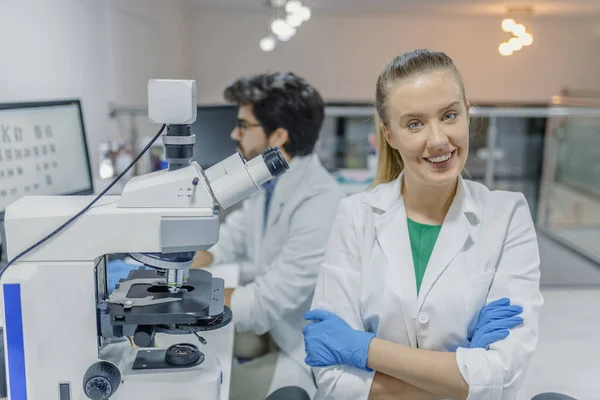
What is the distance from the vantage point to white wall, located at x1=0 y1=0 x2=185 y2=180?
1.92m

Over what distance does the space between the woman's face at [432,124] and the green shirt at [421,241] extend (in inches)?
5.0

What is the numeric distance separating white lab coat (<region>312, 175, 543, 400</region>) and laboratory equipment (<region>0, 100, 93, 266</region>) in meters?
0.80

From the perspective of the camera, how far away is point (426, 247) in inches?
48.0

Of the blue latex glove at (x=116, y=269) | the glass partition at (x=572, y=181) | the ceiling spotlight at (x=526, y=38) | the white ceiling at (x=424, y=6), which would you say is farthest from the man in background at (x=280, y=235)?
the white ceiling at (x=424, y=6)

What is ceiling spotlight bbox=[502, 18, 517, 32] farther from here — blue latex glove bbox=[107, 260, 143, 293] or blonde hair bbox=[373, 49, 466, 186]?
blue latex glove bbox=[107, 260, 143, 293]

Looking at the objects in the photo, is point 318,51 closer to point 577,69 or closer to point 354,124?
point 354,124

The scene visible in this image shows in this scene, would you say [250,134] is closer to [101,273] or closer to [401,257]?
[401,257]

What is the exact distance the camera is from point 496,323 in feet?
3.58

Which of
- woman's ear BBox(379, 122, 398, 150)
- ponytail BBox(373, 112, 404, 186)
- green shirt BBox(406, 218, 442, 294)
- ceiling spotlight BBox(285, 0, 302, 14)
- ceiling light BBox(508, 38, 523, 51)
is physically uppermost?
ceiling spotlight BBox(285, 0, 302, 14)

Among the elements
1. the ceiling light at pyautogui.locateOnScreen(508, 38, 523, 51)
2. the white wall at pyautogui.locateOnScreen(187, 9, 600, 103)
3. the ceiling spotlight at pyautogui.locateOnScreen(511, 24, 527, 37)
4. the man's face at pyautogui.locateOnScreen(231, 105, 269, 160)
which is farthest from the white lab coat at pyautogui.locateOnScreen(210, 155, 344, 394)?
the white wall at pyautogui.locateOnScreen(187, 9, 600, 103)

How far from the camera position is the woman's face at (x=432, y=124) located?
1099mm

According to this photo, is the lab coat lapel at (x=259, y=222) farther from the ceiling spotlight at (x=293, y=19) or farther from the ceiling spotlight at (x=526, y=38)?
the ceiling spotlight at (x=293, y=19)

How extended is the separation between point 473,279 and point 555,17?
625 cm

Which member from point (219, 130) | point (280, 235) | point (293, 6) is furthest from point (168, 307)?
point (293, 6)
